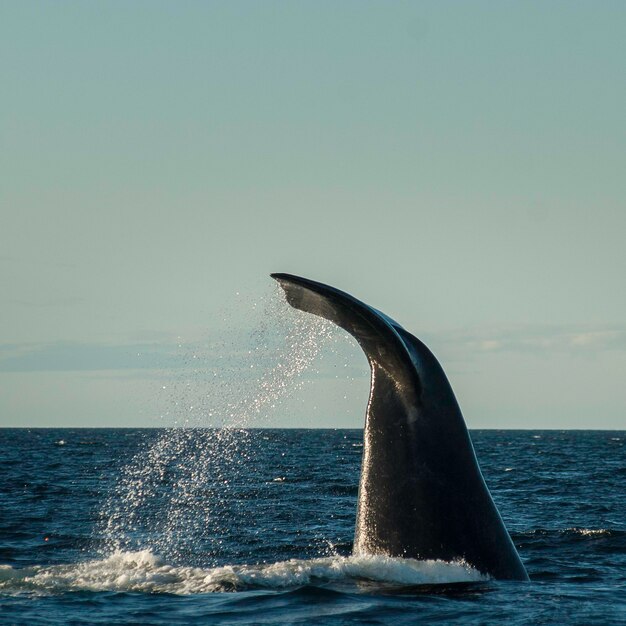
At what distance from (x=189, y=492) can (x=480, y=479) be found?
25.3m

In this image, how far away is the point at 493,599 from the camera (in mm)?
8578

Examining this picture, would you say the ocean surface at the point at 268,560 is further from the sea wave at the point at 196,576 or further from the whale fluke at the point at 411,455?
the whale fluke at the point at 411,455

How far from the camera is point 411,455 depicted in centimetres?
809

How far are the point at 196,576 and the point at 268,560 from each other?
143 inches

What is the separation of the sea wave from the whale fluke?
38cm

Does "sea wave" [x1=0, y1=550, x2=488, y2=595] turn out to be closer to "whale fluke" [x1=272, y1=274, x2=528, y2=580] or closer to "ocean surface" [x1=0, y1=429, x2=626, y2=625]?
"ocean surface" [x1=0, y1=429, x2=626, y2=625]

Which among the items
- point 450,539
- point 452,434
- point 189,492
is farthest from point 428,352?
point 189,492

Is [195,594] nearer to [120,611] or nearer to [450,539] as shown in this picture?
[120,611]

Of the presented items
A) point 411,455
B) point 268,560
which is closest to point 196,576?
point 411,455

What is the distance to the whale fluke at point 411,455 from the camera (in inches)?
319

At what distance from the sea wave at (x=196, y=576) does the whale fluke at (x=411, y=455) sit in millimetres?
382

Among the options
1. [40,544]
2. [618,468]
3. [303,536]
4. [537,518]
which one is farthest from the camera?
[618,468]

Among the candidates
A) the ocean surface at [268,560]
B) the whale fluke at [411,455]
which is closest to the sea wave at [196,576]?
the ocean surface at [268,560]

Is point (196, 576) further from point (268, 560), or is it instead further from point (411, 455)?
point (268, 560)
